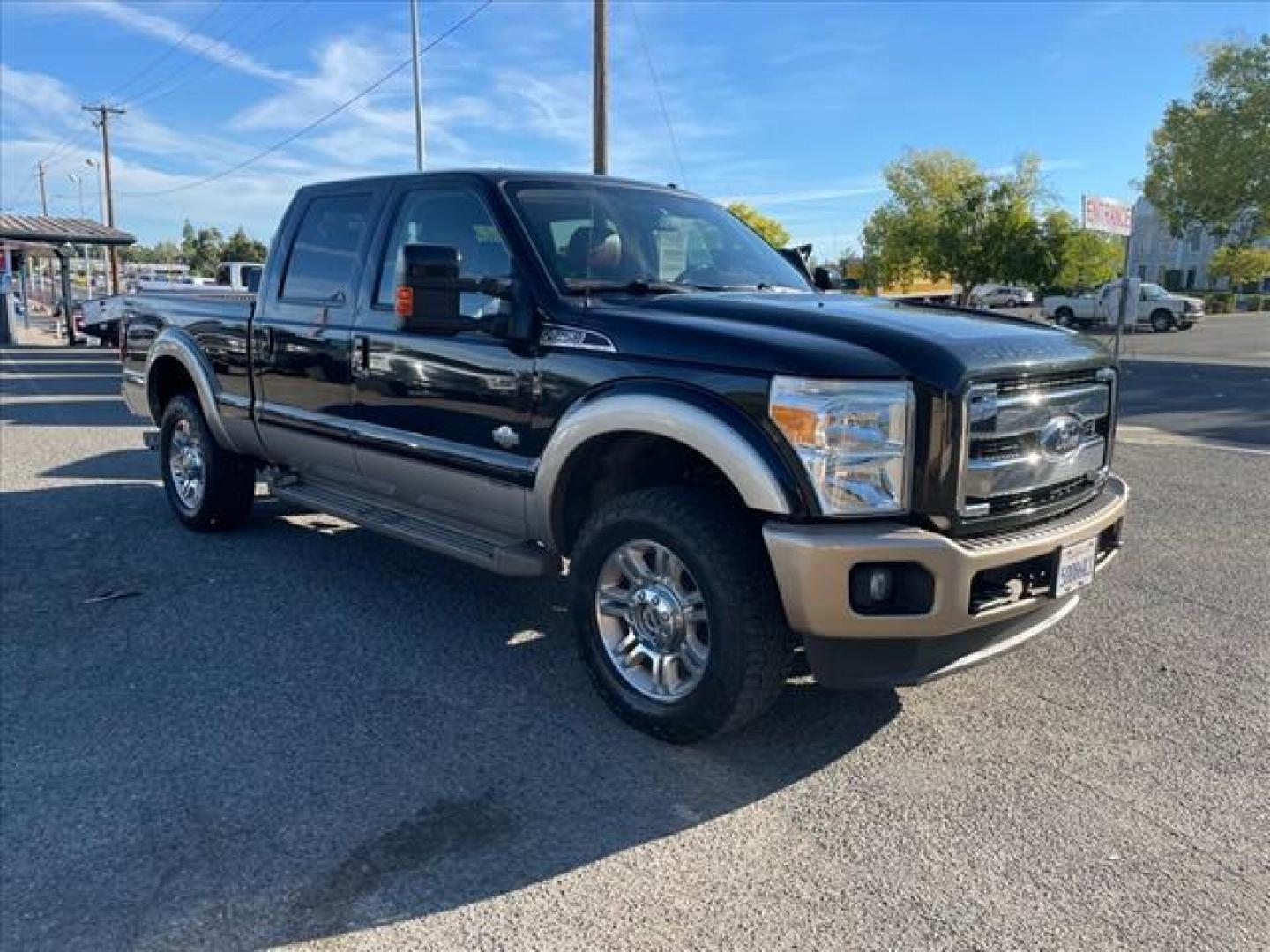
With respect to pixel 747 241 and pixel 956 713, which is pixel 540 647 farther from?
pixel 747 241

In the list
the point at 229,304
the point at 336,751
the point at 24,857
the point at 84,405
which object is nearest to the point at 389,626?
the point at 336,751

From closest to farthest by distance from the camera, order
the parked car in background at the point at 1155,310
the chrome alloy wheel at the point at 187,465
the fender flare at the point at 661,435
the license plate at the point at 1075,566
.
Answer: the fender flare at the point at 661,435 < the license plate at the point at 1075,566 < the chrome alloy wheel at the point at 187,465 < the parked car in background at the point at 1155,310

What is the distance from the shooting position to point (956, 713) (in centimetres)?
387

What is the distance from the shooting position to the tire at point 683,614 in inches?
129

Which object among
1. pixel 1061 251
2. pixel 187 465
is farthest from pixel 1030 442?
pixel 1061 251

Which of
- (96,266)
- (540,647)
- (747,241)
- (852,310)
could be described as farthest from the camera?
(96,266)

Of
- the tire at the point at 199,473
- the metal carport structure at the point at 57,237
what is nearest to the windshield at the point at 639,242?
the tire at the point at 199,473

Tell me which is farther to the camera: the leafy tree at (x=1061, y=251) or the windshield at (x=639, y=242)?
the leafy tree at (x=1061, y=251)

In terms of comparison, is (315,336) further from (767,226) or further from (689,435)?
(767,226)

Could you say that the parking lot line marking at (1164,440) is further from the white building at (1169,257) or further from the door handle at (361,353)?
the white building at (1169,257)

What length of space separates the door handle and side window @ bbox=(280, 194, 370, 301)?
27cm

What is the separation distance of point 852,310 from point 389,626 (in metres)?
2.59

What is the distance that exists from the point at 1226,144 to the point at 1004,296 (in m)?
30.2

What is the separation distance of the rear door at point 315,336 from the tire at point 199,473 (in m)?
0.70
